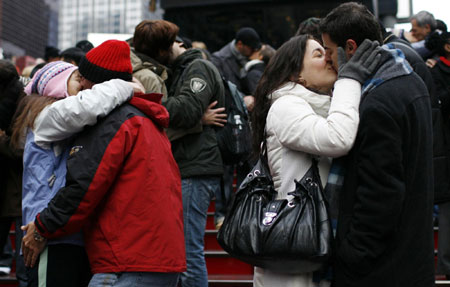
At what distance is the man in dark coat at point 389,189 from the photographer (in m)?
2.19

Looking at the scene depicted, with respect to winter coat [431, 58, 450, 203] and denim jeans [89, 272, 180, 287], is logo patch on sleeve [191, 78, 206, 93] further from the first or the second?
winter coat [431, 58, 450, 203]

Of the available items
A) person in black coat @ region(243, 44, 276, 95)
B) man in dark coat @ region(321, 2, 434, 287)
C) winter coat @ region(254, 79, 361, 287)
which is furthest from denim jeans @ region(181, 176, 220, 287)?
person in black coat @ region(243, 44, 276, 95)

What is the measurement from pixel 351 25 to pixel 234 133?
2107mm

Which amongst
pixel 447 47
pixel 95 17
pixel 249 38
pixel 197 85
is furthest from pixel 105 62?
pixel 95 17

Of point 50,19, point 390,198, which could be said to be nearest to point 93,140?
point 390,198

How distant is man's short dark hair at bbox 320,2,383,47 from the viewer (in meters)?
2.44

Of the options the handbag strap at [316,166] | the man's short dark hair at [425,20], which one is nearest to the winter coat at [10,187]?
the handbag strap at [316,166]

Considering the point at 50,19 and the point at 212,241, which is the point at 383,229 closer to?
the point at 212,241

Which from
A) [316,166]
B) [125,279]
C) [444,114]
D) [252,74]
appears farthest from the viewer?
[252,74]

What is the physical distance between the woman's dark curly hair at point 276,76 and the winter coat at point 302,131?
0.21 ft

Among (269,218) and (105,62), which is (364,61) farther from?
(105,62)

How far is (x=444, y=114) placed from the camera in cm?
523

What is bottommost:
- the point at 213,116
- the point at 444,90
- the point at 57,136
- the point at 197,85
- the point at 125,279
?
the point at 125,279

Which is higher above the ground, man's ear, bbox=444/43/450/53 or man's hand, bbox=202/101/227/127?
man's ear, bbox=444/43/450/53
